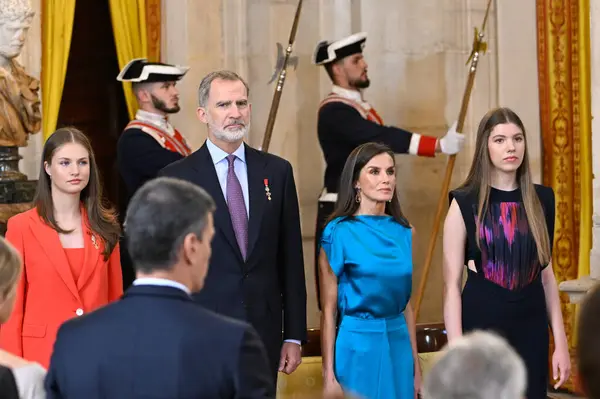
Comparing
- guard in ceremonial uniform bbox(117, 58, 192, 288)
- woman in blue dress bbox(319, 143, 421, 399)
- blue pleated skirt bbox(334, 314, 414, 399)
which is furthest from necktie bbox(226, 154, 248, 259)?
guard in ceremonial uniform bbox(117, 58, 192, 288)

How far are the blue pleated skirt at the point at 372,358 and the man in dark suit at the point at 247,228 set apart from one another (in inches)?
14.5

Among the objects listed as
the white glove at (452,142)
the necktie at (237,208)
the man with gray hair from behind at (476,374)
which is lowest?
the man with gray hair from behind at (476,374)

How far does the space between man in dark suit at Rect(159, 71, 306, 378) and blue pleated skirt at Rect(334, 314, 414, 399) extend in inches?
14.5

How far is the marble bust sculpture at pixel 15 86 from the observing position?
5.50 meters

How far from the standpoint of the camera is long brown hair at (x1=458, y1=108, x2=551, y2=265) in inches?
168

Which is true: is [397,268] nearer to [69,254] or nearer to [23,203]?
[69,254]

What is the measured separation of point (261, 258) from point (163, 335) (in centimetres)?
177

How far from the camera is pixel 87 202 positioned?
4.37 meters

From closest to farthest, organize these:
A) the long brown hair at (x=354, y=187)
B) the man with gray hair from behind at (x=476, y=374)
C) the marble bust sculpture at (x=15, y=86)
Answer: the man with gray hair from behind at (x=476, y=374) < the long brown hair at (x=354, y=187) < the marble bust sculpture at (x=15, y=86)

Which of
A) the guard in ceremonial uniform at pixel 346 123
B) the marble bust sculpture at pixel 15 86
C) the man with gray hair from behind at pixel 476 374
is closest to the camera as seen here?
the man with gray hair from behind at pixel 476 374

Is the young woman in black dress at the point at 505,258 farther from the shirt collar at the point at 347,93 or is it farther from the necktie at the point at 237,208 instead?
the shirt collar at the point at 347,93

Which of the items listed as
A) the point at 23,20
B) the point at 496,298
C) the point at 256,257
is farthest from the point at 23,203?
the point at 496,298

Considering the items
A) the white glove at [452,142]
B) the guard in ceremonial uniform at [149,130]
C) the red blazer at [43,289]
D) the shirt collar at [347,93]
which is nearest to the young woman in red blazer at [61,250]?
the red blazer at [43,289]

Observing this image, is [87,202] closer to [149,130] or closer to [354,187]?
[354,187]
